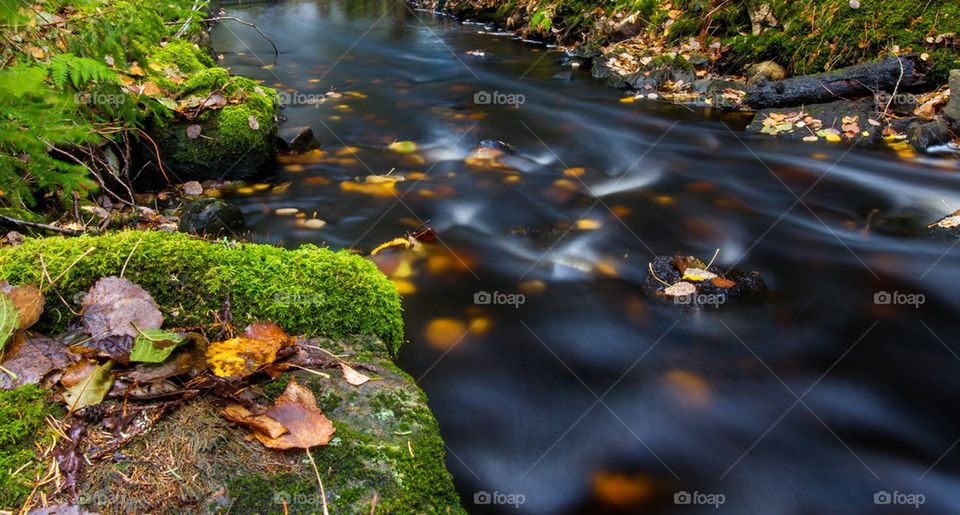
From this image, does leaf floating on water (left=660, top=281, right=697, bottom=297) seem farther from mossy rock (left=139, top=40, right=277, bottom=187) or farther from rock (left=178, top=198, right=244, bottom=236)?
mossy rock (left=139, top=40, right=277, bottom=187)

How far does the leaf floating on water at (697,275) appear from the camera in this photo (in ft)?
13.2

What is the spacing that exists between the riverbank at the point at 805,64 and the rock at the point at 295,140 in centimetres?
486

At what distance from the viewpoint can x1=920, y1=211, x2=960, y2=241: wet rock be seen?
4621mm

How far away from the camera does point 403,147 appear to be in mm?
6789

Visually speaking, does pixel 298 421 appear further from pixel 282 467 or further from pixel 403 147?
pixel 403 147

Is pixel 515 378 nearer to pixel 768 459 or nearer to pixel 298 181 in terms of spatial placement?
pixel 768 459

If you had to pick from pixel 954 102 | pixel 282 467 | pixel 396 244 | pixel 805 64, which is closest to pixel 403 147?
pixel 396 244

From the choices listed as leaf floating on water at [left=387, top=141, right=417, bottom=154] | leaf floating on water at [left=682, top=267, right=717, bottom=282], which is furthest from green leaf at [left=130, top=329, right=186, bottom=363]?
leaf floating on water at [left=387, top=141, right=417, bottom=154]

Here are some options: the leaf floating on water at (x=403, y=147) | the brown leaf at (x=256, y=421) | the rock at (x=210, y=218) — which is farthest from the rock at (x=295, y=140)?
the brown leaf at (x=256, y=421)

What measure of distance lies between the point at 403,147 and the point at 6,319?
5.24 meters

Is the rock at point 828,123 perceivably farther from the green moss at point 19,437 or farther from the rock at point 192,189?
the green moss at point 19,437

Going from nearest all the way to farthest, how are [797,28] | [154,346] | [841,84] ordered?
1. [154,346]
2. [841,84]
3. [797,28]

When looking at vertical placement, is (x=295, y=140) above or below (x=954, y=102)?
below

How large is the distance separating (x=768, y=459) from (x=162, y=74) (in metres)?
5.91
